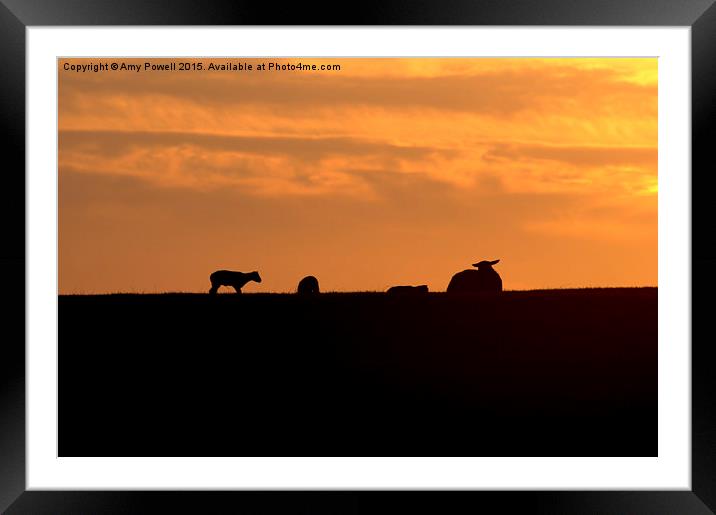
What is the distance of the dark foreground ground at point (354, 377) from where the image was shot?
3939 mm

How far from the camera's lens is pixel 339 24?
286 cm

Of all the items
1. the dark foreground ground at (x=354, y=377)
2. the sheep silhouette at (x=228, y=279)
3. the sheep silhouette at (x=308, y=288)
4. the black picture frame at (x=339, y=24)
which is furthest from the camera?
the sheep silhouette at (x=228, y=279)

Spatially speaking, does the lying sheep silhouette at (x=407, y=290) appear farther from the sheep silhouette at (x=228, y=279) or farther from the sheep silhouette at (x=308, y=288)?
the sheep silhouette at (x=228, y=279)

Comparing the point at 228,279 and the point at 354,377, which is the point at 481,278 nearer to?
the point at 228,279

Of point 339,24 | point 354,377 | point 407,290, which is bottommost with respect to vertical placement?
point 354,377

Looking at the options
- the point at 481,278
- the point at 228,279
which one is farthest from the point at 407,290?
the point at 228,279

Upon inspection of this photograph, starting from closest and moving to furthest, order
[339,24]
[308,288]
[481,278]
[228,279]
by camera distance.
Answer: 1. [339,24]
2. [308,288]
3. [228,279]
4. [481,278]

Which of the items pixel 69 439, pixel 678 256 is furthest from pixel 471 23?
pixel 69 439

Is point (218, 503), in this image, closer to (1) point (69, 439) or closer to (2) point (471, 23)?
(1) point (69, 439)

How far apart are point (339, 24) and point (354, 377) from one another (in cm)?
251

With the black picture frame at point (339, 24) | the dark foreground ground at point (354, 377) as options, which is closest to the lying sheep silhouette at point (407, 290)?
the dark foreground ground at point (354, 377)

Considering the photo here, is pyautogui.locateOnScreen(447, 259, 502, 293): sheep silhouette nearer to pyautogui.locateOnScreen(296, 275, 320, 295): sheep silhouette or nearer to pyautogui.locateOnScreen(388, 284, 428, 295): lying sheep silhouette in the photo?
pyautogui.locateOnScreen(388, 284, 428, 295): lying sheep silhouette

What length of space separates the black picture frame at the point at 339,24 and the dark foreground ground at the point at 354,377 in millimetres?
637

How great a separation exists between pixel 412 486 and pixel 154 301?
11.7 ft
